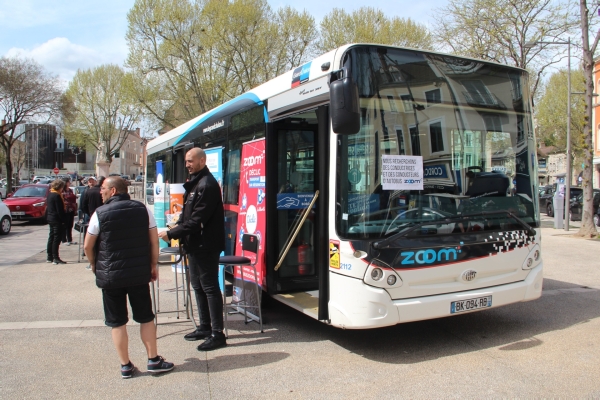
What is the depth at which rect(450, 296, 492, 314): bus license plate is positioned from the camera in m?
4.65

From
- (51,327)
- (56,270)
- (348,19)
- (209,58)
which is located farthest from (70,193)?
(348,19)

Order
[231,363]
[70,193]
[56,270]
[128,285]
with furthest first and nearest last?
[70,193], [56,270], [231,363], [128,285]

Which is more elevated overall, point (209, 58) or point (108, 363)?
point (209, 58)

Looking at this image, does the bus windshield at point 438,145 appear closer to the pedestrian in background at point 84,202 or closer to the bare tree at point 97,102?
the pedestrian in background at point 84,202

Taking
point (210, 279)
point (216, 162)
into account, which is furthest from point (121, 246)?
point (216, 162)

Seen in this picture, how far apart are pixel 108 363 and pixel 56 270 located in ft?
19.0

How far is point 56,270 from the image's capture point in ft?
31.4

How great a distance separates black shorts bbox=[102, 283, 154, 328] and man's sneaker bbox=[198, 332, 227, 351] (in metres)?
0.88

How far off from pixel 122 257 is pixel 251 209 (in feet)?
7.13

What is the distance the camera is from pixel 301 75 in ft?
17.1

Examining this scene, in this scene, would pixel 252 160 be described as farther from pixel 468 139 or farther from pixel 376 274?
pixel 468 139

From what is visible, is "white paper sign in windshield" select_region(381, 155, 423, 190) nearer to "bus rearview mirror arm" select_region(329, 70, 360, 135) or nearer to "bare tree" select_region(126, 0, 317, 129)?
"bus rearview mirror arm" select_region(329, 70, 360, 135)

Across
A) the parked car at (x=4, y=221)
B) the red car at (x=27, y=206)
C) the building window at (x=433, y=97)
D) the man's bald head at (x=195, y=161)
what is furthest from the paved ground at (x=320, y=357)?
the red car at (x=27, y=206)

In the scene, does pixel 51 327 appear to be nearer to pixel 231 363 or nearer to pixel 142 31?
pixel 231 363
